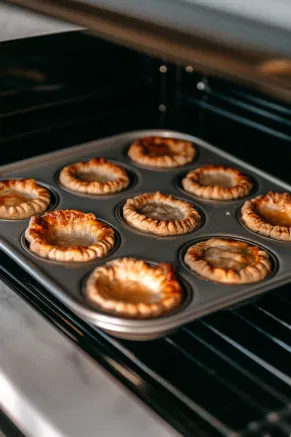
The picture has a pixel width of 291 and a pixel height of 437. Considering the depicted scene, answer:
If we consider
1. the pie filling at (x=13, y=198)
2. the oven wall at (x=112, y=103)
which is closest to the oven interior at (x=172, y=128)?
the oven wall at (x=112, y=103)

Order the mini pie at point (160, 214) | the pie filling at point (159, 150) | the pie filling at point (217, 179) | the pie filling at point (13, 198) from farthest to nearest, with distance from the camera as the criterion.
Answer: the pie filling at point (159, 150) → the pie filling at point (217, 179) → the pie filling at point (13, 198) → the mini pie at point (160, 214)

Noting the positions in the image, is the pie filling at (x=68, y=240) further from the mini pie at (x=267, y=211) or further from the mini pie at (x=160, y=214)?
the mini pie at (x=267, y=211)

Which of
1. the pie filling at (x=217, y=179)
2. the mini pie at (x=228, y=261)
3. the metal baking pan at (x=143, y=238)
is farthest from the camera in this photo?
the pie filling at (x=217, y=179)

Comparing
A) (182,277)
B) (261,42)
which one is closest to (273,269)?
(182,277)

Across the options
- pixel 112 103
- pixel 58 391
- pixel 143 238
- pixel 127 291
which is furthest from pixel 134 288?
pixel 112 103

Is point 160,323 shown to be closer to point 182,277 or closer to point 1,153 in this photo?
point 182,277

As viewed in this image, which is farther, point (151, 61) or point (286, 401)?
point (151, 61)
